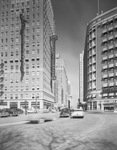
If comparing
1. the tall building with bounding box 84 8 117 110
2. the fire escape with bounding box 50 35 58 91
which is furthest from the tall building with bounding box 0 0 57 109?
the tall building with bounding box 84 8 117 110

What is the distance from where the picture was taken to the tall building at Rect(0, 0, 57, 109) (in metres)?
87.7

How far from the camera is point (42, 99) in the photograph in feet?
284

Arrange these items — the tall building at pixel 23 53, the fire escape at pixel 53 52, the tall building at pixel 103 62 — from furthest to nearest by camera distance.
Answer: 1. the fire escape at pixel 53 52
2. the tall building at pixel 23 53
3. the tall building at pixel 103 62

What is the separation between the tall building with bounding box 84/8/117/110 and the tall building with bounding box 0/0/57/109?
20.9 metres

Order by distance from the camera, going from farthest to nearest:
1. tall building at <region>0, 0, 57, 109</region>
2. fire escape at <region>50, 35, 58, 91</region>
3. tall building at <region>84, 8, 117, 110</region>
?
fire escape at <region>50, 35, 58, 91</region> < tall building at <region>0, 0, 57, 109</region> < tall building at <region>84, 8, 117, 110</region>

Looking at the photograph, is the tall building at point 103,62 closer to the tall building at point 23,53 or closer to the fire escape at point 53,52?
the tall building at point 23,53

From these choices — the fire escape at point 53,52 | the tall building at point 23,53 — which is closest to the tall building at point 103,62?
the tall building at point 23,53

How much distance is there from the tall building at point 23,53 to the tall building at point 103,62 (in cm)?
2087

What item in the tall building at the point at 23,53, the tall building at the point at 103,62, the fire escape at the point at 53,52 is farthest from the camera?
the fire escape at the point at 53,52

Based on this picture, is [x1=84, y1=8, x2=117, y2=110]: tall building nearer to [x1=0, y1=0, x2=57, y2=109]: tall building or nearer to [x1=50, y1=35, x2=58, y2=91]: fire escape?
[x1=0, y1=0, x2=57, y2=109]: tall building

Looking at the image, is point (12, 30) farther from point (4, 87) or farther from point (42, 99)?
point (42, 99)

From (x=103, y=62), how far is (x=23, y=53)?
34.1 meters

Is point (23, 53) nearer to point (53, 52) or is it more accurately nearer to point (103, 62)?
point (53, 52)

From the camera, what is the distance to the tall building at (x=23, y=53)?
288 ft
